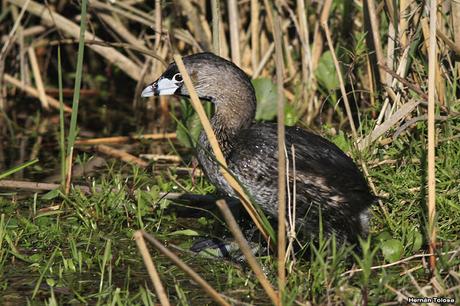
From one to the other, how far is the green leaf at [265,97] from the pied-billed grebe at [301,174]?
166 cm

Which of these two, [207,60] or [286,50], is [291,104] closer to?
[286,50]

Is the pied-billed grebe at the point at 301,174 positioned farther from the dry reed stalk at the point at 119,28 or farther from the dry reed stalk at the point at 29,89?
the dry reed stalk at the point at 29,89

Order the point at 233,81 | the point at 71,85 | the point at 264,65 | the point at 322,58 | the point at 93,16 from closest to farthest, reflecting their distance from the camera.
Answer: the point at 233,81
the point at 322,58
the point at 264,65
the point at 93,16
the point at 71,85

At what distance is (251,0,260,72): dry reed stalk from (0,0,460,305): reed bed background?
0.06ft

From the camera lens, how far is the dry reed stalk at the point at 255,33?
24.1 feet

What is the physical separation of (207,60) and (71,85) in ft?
12.0

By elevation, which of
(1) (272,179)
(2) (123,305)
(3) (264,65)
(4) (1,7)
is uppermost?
(4) (1,7)

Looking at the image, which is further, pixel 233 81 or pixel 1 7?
pixel 1 7

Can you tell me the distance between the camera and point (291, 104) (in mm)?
7379

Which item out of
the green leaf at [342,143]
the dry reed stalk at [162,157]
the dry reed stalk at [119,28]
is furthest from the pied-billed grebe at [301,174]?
the dry reed stalk at [119,28]

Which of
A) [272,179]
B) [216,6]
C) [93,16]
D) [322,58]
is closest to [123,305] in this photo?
[272,179]

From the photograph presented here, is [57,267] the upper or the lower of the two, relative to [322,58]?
lower

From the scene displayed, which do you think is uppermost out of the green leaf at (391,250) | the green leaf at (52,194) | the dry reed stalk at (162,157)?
the dry reed stalk at (162,157)

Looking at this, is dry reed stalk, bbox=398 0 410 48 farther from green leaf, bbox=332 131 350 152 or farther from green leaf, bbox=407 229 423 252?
green leaf, bbox=407 229 423 252
